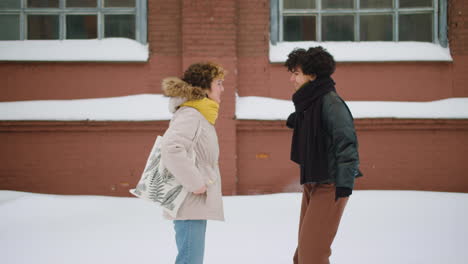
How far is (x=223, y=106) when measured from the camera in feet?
18.7

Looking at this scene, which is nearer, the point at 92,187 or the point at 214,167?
the point at 214,167

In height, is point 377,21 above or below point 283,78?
above

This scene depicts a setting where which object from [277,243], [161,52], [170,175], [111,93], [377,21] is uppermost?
[377,21]

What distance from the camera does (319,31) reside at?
607 centimetres

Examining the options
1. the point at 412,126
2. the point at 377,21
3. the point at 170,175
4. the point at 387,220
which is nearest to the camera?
the point at 170,175

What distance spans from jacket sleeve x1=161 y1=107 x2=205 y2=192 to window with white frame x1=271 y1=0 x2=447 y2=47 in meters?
3.95

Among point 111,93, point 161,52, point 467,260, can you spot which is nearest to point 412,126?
point 467,260

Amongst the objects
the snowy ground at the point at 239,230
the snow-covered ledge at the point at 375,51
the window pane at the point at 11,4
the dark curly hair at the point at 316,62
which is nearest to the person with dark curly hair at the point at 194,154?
the dark curly hair at the point at 316,62

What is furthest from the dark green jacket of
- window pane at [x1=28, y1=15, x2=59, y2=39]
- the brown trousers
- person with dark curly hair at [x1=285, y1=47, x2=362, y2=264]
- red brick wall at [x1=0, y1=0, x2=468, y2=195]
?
window pane at [x1=28, y1=15, x2=59, y2=39]

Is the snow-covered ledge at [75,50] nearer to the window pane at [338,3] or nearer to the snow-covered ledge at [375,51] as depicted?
the snow-covered ledge at [375,51]

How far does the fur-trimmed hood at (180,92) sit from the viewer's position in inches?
95.9

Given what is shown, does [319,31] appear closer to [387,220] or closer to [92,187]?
[387,220]

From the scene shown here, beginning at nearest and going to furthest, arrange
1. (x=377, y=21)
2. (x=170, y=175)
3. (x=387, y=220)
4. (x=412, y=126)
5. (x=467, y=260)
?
(x=170, y=175)
(x=467, y=260)
(x=387, y=220)
(x=412, y=126)
(x=377, y=21)

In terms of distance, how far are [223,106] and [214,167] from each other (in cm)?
321
